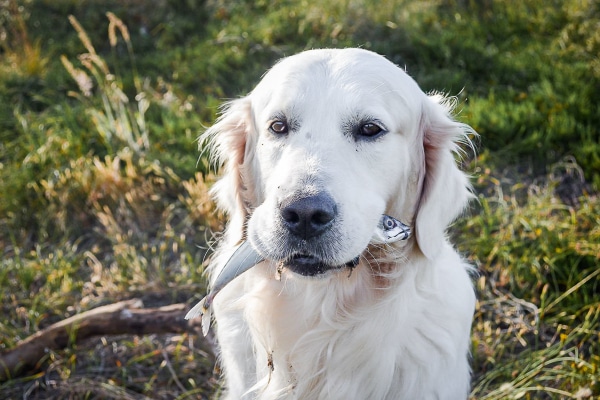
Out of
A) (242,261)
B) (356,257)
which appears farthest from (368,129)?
(242,261)

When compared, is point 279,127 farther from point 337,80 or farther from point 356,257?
point 356,257

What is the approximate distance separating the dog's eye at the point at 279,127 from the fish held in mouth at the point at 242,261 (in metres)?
0.44

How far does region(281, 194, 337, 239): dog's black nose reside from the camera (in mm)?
2031

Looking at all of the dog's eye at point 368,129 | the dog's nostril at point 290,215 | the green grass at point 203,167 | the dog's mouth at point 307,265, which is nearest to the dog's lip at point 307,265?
the dog's mouth at point 307,265

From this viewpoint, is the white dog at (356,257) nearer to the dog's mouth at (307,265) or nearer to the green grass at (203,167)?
the dog's mouth at (307,265)

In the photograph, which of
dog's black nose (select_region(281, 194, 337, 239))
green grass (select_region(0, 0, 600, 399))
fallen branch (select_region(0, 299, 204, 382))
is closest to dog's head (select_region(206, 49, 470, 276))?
dog's black nose (select_region(281, 194, 337, 239))

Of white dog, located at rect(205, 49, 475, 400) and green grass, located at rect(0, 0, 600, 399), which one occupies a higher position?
white dog, located at rect(205, 49, 475, 400)

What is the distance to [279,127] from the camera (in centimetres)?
246

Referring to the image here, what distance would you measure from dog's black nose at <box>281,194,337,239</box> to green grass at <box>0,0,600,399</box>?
1.43m

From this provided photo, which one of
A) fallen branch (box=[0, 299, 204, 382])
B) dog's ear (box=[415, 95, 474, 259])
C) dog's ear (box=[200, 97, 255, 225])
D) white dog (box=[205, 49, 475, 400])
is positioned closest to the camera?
white dog (box=[205, 49, 475, 400])

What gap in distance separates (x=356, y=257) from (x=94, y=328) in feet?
5.85

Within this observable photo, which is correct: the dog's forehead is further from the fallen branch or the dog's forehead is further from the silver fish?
the fallen branch

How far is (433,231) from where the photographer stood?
2.53 metres

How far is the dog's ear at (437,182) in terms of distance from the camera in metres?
2.53
